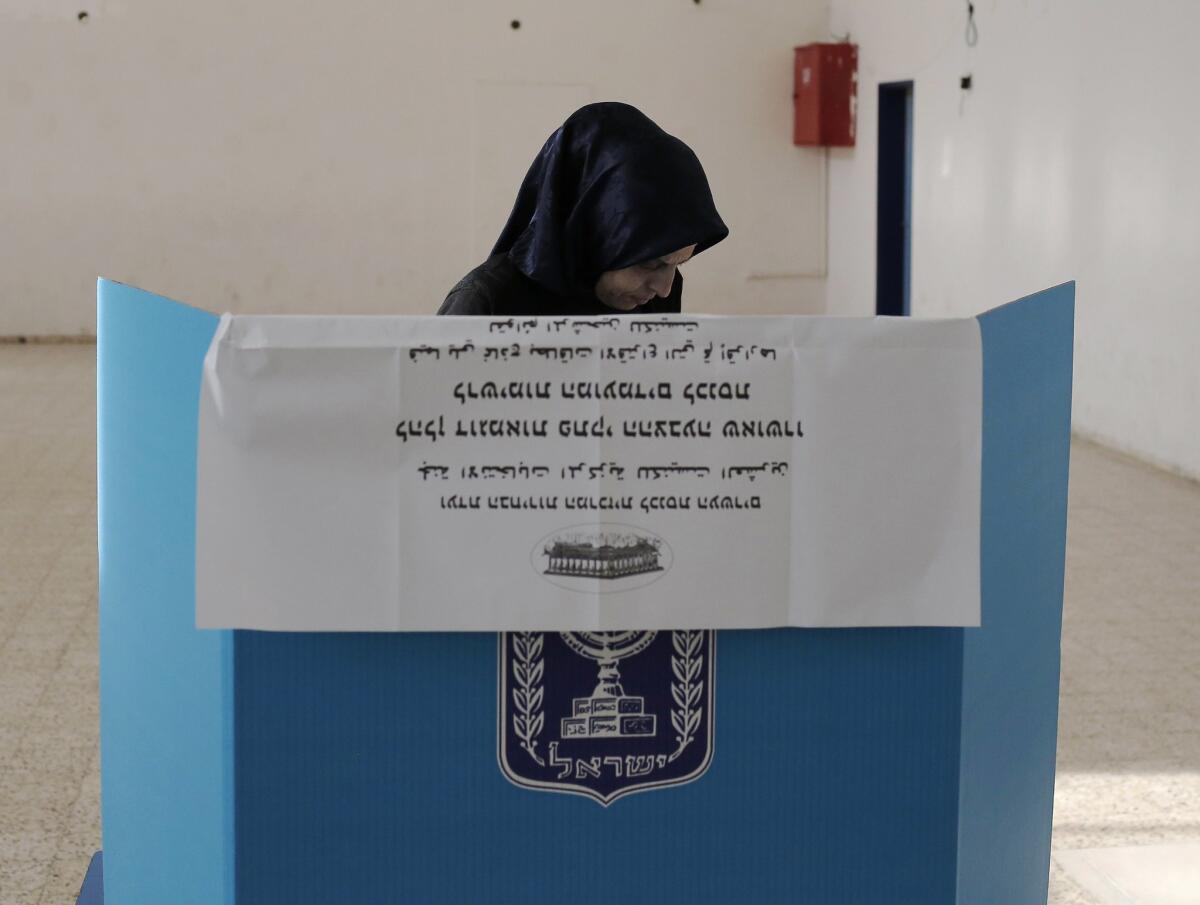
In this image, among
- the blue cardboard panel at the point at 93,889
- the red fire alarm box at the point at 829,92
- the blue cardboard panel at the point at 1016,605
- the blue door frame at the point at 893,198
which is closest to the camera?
the blue cardboard panel at the point at 1016,605

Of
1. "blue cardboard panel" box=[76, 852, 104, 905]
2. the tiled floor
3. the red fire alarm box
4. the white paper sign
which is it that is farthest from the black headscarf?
the red fire alarm box

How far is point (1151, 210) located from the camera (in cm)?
639

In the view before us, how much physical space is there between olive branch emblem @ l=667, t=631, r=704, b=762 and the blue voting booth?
0.06 feet

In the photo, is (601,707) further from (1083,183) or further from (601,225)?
(1083,183)

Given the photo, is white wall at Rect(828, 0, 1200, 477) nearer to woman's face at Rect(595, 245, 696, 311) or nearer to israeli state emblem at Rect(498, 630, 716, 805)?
woman's face at Rect(595, 245, 696, 311)

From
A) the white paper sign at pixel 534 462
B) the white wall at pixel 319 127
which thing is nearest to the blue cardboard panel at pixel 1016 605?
the white paper sign at pixel 534 462

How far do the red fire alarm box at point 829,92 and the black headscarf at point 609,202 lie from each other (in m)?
9.32

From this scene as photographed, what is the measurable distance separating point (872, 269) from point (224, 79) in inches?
194

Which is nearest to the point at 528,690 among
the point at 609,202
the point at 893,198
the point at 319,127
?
the point at 609,202

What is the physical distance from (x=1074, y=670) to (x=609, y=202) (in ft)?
7.85

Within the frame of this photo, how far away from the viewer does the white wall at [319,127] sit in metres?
10.2

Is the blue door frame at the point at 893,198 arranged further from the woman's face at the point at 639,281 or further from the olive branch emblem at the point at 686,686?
the olive branch emblem at the point at 686,686

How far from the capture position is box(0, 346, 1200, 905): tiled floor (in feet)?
8.66

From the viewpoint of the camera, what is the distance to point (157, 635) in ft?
3.61
